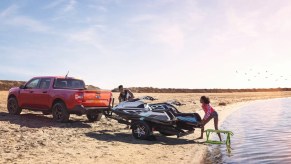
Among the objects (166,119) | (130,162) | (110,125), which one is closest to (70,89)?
(110,125)

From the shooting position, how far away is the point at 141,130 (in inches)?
570

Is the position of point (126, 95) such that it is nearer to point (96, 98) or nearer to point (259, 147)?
point (96, 98)

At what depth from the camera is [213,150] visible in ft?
44.6

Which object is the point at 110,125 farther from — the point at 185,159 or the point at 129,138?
the point at 185,159

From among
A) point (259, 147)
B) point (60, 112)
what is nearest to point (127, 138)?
point (60, 112)

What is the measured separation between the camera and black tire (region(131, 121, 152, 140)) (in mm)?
14291

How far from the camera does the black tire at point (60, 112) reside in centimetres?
1706

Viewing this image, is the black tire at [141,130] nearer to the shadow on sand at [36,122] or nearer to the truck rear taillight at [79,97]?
the truck rear taillight at [79,97]

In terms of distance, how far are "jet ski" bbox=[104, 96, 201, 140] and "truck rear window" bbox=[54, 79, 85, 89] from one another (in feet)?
12.0

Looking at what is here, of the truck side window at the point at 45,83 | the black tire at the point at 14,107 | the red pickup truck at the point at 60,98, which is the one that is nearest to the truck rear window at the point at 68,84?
the red pickup truck at the point at 60,98

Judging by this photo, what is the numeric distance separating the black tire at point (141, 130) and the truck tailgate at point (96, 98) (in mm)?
3040

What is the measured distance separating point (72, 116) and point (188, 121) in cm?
789

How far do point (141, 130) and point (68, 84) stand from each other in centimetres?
523

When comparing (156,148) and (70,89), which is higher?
(70,89)
